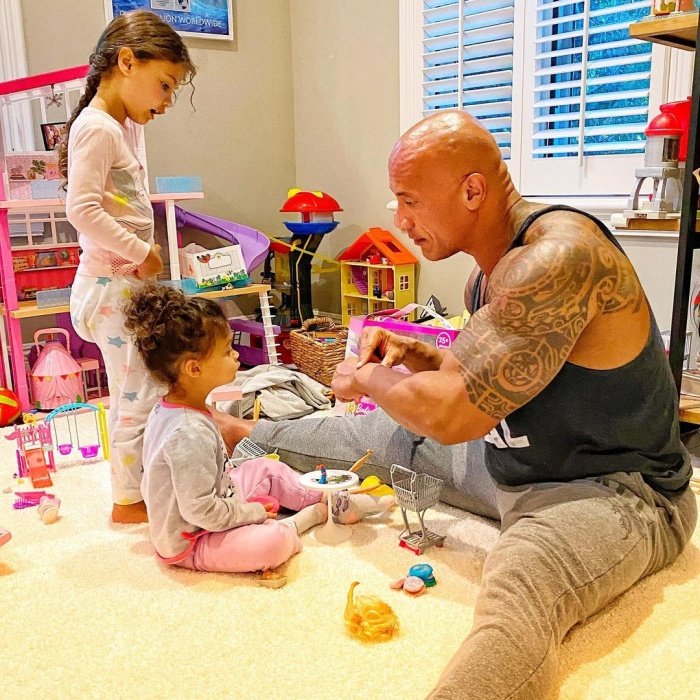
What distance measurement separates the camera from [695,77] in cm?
179

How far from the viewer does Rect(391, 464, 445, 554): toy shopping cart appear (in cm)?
157

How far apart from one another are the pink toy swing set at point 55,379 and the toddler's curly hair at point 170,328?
3.89 feet

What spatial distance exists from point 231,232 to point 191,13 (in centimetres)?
101

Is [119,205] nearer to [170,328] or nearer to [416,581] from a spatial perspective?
[170,328]

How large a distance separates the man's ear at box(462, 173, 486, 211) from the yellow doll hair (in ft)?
2.26

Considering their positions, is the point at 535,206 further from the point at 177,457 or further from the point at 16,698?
the point at 16,698

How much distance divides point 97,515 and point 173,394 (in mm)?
459

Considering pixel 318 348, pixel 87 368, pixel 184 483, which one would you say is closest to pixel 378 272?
pixel 318 348

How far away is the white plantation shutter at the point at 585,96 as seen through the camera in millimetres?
2467

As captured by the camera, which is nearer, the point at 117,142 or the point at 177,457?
the point at 177,457

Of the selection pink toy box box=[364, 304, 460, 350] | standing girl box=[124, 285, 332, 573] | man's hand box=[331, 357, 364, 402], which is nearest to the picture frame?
pink toy box box=[364, 304, 460, 350]

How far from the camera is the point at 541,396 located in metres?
1.29

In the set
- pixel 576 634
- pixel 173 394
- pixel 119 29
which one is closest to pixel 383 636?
pixel 576 634

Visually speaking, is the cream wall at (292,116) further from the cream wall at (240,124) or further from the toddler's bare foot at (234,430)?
the toddler's bare foot at (234,430)
